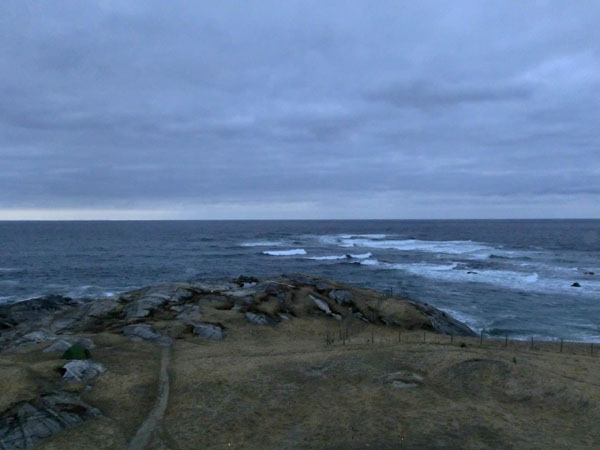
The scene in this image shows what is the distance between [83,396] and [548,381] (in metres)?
16.1

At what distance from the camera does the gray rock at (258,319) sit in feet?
91.0

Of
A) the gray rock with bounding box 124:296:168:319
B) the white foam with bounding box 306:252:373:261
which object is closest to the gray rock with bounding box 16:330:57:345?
the gray rock with bounding box 124:296:168:319

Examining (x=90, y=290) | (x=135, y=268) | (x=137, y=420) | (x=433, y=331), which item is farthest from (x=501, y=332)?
(x=135, y=268)

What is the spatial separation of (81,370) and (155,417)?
4738 millimetres

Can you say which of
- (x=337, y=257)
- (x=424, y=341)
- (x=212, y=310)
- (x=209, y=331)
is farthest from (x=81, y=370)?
(x=337, y=257)

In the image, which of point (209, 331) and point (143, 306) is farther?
point (143, 306)

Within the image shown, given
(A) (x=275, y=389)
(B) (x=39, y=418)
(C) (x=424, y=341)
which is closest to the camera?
(B) (x=39, y=418)

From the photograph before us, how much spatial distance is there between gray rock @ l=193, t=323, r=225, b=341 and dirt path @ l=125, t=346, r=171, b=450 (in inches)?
209

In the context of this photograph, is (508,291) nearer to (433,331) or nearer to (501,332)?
(501,332)

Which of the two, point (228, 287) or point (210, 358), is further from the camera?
point (228, 287)

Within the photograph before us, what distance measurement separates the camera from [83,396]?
15.9 metres

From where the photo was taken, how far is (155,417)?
14.6 m

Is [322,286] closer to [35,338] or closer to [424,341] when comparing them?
[424,341]

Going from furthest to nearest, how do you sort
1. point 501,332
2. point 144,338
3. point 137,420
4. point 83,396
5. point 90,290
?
point 90,290
point 501,332
point 144,338
point 83,396
point 137,420
